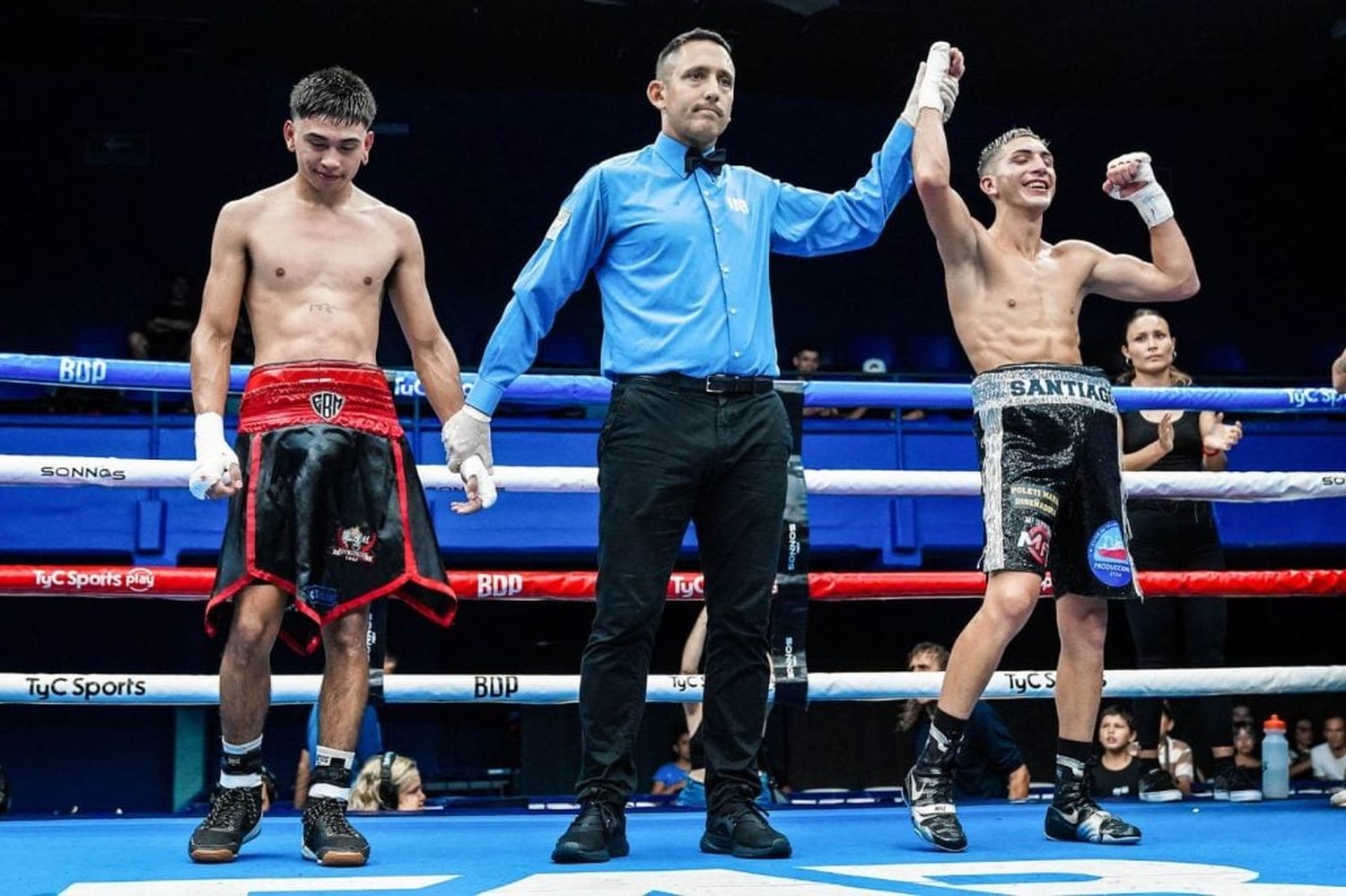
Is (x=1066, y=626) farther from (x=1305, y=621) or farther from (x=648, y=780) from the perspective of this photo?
(x=1305, y=621)

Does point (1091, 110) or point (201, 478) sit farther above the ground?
point (1091, 110)

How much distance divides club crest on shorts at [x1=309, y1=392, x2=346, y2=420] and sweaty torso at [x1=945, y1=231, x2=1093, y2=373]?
1.23 meters

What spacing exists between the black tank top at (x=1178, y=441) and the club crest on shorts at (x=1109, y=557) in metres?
→ 1.55

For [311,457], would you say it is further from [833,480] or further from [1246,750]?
[1246,750]

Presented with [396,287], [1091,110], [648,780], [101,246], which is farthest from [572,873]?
[1091,110]

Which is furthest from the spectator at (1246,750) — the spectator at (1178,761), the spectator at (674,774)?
the spectator at (674,774)

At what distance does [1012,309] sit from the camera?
309 cm

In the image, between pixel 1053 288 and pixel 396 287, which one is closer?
pixel 396 287

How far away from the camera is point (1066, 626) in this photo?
309 cm

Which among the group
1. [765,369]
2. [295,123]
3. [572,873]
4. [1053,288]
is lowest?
[572,873]

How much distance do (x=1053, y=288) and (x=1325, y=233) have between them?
39.3ft

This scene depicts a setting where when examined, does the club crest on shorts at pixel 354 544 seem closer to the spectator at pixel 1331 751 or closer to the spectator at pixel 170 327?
the spectator at pixel 1331 751

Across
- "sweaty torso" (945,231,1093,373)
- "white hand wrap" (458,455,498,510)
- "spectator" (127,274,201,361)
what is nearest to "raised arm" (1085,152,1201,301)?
"sweaty torso" (945,231,1093,373)

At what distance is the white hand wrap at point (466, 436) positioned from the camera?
2.84m
